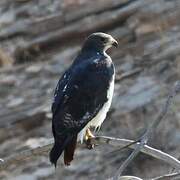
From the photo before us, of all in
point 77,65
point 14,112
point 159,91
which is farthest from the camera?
point 14,112

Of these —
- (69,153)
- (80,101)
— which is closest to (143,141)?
(69,153)

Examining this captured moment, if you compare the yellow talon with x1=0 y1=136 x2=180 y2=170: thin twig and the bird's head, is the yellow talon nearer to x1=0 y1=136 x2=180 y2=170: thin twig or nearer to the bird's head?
x1=0 y1=136 x2=180 y2=170: thin twig

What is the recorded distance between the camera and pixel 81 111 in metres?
6.71

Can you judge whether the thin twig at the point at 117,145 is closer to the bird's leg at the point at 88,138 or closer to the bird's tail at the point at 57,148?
the bird's tail at the point at 57,148

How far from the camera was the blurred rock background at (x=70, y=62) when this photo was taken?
10.9m

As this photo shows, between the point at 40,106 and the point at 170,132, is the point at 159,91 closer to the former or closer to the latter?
the point at 170,132

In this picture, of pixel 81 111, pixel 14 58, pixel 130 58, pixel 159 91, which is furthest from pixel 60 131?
pixel 14 58

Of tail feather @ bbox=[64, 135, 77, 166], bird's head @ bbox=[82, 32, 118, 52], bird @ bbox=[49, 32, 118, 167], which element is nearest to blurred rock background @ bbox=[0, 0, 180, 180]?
bird's head @ bbox=[82, 32, 118, 52]

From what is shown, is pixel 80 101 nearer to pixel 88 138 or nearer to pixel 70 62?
pixel 88 138

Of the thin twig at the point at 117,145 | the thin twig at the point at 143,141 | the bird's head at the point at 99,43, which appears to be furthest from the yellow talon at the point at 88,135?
the thin twig at the point at 143,141

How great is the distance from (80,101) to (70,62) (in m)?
6.58

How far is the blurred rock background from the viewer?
10930 mm

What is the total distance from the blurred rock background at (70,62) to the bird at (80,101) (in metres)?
3.38

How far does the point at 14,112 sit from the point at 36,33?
2.24m
